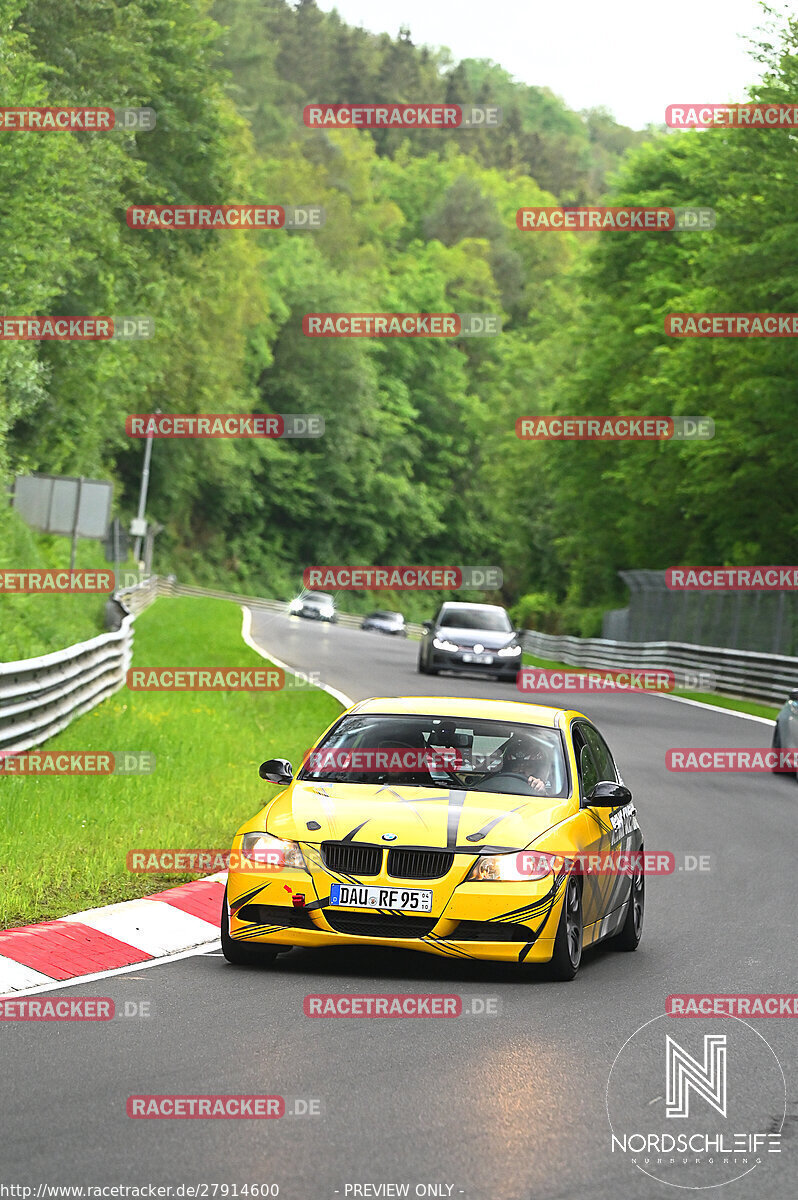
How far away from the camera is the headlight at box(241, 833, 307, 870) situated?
9.12 metres

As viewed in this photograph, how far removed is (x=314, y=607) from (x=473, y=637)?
48.6m

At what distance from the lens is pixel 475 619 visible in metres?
39.5

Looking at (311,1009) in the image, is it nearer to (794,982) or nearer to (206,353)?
(794,982)

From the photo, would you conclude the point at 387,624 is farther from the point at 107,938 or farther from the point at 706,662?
the point at 107,938

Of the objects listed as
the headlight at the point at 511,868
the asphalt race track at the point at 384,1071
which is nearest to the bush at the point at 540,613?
the asphalt race track at the point at 384,1071

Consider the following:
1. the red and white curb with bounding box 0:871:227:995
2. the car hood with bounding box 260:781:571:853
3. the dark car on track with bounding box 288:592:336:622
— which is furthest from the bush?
the car hood with bounding box 260:781:571:853

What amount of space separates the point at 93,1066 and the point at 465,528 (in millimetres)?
110610

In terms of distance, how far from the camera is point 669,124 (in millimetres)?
51781

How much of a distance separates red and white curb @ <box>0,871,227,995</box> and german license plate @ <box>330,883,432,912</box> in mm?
1125

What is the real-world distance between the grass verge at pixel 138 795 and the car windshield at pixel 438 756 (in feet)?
5.52

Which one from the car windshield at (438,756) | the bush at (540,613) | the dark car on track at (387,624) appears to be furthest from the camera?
the dark car on track at (387,624)

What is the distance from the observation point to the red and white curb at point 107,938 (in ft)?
28.8

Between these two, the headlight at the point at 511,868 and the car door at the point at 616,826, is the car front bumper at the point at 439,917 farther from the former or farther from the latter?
the car door at the point at 616,826

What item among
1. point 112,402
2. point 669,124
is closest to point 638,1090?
point 112,402
